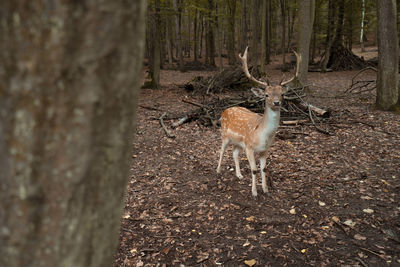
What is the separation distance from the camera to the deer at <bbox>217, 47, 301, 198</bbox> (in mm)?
3911

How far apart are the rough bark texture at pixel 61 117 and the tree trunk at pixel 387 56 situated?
8.65 m

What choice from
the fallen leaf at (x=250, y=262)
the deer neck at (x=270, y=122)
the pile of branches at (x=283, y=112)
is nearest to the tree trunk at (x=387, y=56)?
the pile of branches at (x=283, y=112)

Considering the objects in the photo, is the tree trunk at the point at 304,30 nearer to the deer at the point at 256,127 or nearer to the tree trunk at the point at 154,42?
the tree trunk at the point at 154,42

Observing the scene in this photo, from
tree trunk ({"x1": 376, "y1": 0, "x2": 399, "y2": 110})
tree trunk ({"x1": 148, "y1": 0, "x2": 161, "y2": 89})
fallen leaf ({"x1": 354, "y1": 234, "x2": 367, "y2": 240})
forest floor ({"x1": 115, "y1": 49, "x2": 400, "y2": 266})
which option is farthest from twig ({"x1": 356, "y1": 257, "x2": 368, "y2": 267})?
tree trunk ({"x1": 148, "y1": 0, "x2": 161, "y2": 89})

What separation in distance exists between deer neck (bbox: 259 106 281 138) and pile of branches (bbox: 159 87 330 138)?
10.5 ft

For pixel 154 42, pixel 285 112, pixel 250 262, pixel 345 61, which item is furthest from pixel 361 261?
pixel 345 61

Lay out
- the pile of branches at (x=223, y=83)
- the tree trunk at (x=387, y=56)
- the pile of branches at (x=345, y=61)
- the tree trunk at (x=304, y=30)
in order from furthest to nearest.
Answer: the pile of branches at (x=345, y=61), the pile of branches at (x=223, y=83), the tree trunk at (x=304, y=30), the tree trunk at (x=387, y=56)

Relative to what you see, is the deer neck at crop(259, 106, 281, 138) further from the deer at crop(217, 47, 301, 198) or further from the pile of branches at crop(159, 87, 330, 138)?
the pile of branches at crop(159, 87, 330, 138)

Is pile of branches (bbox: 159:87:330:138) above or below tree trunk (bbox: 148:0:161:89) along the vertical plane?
below

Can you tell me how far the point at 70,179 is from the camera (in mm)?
826

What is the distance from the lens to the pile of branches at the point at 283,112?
7186mm

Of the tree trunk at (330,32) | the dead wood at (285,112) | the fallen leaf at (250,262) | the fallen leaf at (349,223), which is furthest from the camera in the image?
the tree trunk at (330,32)

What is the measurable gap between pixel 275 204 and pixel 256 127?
1.12 meters

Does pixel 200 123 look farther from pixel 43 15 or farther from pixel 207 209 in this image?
pixel 43 15
